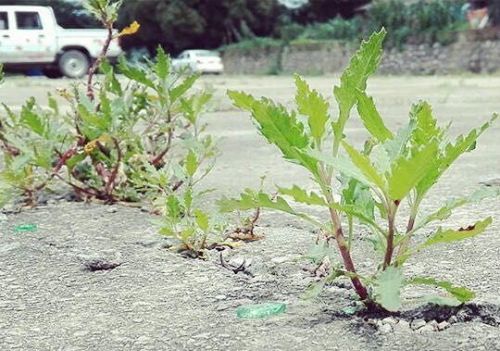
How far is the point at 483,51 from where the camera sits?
47.2ft

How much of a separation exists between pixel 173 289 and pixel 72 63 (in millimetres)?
12829

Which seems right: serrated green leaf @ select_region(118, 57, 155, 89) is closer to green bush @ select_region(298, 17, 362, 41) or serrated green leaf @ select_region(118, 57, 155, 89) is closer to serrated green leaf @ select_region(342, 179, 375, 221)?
serrated green leaf @ select_region(342, 179, 375, 221)

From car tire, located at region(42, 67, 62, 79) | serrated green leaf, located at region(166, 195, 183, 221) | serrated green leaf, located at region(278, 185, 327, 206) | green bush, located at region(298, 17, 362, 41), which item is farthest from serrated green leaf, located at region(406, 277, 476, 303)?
green bush, located at region(298, 17, 362, 41)

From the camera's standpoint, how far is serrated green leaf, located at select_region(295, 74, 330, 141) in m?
0.72

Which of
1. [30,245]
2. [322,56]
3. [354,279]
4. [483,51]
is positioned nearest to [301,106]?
[354,279]

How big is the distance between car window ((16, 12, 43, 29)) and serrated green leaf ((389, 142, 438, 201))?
13.0 metres

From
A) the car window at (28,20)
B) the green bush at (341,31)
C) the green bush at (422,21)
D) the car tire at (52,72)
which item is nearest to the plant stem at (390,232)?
the car window at (28,20)

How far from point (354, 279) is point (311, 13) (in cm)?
2580

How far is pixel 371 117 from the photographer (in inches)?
28.3

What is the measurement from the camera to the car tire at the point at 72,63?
42.6 feet

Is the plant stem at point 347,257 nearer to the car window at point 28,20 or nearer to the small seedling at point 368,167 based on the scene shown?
the small seedling at point 368,167

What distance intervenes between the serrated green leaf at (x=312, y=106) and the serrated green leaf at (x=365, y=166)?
0.07m

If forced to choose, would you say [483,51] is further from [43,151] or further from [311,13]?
[43,151]

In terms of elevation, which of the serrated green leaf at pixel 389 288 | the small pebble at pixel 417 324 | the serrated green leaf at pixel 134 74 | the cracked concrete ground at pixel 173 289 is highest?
the serrated green leaf at pixel 134 74
